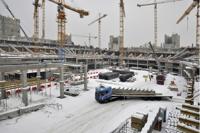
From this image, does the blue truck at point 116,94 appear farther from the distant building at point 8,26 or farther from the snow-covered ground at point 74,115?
the distant building at point 8,26

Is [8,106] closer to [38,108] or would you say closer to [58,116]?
[38,108]

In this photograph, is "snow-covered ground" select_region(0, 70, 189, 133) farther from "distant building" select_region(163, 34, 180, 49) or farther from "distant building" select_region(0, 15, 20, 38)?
"distant building" select_region(163, 34, 180, 49)

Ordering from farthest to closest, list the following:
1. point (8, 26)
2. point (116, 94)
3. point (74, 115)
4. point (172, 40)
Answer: point (172, 40), point (8, 26), point (116, 94), point (74, 115)

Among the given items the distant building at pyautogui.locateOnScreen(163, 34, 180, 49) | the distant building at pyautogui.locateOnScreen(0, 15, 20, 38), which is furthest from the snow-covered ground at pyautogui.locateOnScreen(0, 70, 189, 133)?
the distant building at pyautogui.locateOnScreen(163, 34, 180, 49)

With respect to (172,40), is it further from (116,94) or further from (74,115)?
(74,115)

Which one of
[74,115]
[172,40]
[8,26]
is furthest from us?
[172,40]

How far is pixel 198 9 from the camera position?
4822cm

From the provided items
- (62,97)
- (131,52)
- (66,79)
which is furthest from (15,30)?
(62,97)

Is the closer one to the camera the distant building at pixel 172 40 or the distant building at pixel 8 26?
the distant building at pixel 8 26

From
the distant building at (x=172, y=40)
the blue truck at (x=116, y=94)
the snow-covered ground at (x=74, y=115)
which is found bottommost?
the snow-covered ground at (x=74, y=115)

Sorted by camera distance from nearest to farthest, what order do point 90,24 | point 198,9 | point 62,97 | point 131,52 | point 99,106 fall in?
point 99,106, point 62,97, point 198,9, point 131,52, point 90,24

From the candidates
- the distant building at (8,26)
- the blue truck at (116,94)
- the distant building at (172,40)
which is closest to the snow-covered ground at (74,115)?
the blue truck at (116,94)

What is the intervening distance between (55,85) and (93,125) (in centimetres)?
1506

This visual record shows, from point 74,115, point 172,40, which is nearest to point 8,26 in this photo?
point 74,115
